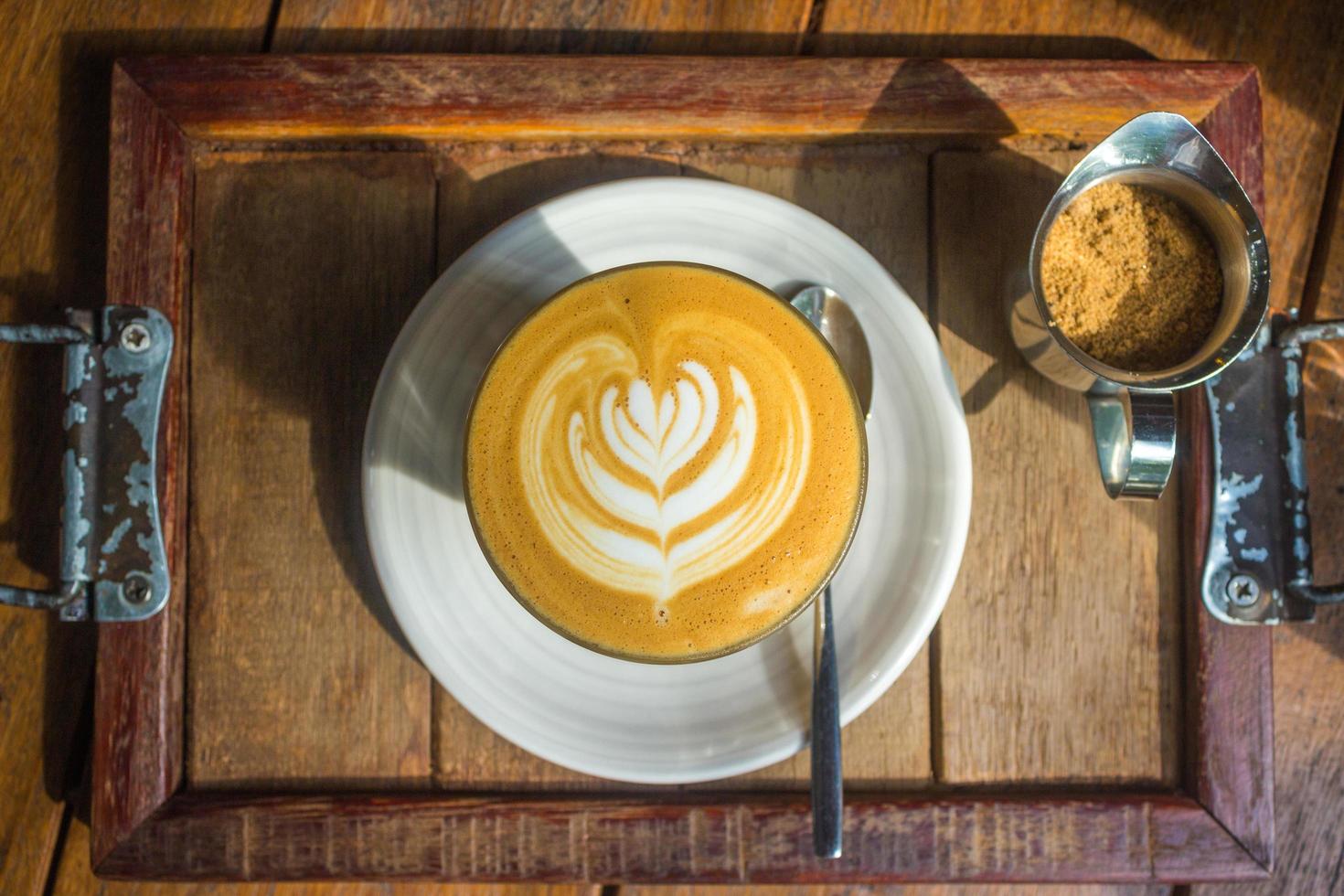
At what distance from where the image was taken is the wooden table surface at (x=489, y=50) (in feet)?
2.76

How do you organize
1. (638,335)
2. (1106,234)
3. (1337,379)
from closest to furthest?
(638,335), (1106,234), (1337,379)

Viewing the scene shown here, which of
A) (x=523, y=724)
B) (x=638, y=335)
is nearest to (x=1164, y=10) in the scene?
(x=638, y=335)

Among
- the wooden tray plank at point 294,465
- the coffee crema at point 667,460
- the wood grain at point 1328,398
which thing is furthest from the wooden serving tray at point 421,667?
the coffee crema at point 667,460

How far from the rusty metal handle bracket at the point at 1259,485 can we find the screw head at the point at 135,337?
35.1 inches

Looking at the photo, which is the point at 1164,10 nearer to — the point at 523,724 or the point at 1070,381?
the point at 1070,381

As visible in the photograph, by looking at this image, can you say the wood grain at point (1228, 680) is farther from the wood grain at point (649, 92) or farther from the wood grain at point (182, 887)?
the wood grain at point (182, 887)

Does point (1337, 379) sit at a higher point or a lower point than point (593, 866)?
higher

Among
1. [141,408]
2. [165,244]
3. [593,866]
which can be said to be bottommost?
[593,866]

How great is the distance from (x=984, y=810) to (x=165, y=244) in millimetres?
835

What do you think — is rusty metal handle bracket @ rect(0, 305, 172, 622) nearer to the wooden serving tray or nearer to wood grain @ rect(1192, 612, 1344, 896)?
the wooden serving tray

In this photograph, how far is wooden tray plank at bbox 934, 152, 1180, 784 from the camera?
810 millimetres

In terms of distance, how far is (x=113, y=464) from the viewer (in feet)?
2.54

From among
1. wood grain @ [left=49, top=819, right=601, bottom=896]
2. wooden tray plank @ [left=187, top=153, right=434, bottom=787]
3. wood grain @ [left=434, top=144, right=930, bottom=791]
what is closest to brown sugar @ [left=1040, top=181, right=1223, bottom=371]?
wood grain @ [left=434, top=144, right=930, bottom=791]

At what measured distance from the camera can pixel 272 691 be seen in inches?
31.9
